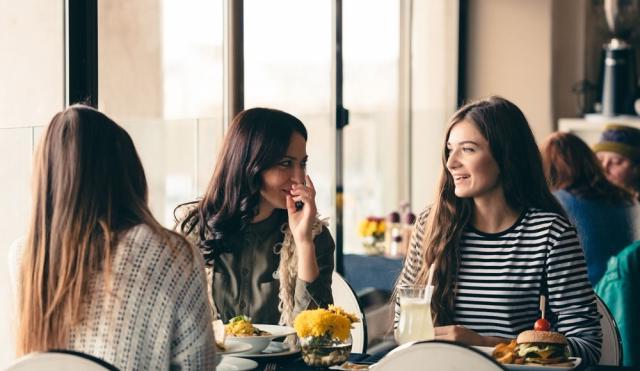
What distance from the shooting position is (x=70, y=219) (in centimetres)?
179

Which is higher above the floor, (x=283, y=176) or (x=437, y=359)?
(x=283, y=176)

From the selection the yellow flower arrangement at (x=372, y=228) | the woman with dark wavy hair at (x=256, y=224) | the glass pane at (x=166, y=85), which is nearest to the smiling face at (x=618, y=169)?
the yellow flower arrangement at (x=372, y=228)

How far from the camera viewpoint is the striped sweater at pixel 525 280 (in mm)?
2484

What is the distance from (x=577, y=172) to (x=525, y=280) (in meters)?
1.71

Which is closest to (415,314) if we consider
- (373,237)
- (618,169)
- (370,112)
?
(373,237)

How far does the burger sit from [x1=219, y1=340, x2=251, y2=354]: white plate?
0.55 metres

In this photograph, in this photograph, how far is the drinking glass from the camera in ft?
7.05

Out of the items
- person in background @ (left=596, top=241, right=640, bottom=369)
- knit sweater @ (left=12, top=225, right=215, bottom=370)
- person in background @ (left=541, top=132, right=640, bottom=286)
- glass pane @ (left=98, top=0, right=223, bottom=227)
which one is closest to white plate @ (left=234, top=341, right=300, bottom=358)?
knit sweater @ (left=12, top=225, right=215, bottom=370)

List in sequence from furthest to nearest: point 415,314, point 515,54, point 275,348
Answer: point 515,54 < point 275,348 < point 415,314

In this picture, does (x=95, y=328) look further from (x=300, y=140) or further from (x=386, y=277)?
(x=386, y=277)

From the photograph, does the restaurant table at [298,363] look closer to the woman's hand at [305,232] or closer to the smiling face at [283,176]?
the woman's hand at [305,232]

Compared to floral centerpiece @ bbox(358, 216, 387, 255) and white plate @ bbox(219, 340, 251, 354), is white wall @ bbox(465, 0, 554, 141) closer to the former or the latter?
floral centerpiece @ bbox(358, 216, 387, 255)

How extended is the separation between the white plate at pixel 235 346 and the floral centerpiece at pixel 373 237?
2500 mm

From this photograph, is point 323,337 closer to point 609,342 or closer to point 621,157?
point 609,342
